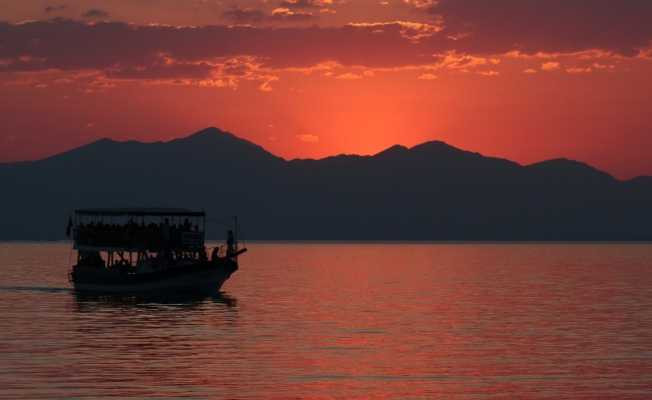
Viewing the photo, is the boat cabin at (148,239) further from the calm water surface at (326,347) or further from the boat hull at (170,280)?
the calm water surface at (326,347)

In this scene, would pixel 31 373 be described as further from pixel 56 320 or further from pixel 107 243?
pixel 107 243

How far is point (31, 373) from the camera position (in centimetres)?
4038

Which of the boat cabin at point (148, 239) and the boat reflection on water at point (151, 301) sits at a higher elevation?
the boat cabin at point (148, 239)

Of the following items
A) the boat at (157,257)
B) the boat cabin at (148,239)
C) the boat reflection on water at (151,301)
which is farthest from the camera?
the boat cabin at (148,239)

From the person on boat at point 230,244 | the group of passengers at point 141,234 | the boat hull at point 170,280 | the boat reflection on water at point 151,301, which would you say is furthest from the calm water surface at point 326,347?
the group of passengers at point 141,234

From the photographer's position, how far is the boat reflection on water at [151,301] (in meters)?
75.1

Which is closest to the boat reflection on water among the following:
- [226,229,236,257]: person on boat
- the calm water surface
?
the calm water surface

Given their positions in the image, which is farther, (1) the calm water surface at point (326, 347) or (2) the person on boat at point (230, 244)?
(2) the person on boat at point (230, 244)

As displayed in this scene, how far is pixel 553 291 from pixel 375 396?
213ft

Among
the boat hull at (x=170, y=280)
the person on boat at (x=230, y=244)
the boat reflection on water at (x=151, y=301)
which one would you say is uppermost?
the person on boat at (x=230, y=244)

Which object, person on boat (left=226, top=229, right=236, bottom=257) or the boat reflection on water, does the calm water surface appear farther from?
person on boat (left=226, top=229, right=236, bottom=257)

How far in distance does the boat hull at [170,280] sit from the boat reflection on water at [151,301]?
1.91ft

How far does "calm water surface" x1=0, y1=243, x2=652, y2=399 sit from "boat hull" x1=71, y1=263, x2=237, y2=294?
1.88m

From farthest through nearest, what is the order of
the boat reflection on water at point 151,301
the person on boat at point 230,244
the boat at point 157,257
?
the boat at point 157,257, the person on boat at point 230,244, the boat reflection on water at point 151,301
